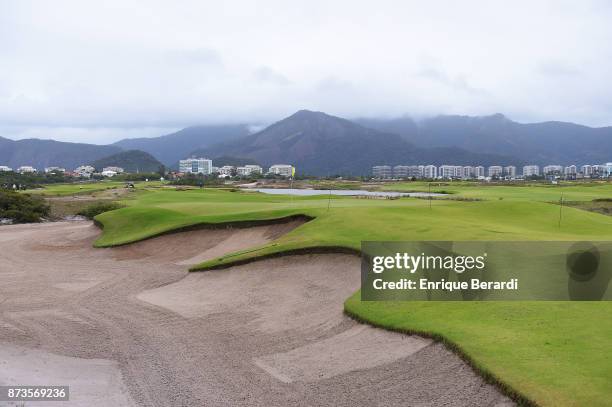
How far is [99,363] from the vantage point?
15.3 m

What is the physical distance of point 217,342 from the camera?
54.7 ft

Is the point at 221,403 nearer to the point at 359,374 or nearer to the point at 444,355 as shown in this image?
the point at 359,374

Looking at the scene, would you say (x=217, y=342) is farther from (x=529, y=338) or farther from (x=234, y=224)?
(x=234, y=224)

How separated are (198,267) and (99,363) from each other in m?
12.9

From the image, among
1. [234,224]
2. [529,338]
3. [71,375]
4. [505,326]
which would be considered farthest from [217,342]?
[234,224]

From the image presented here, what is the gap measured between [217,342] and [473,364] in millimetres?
8408

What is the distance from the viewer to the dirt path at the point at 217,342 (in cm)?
1212

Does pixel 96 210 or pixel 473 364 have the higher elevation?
pixel 473 364

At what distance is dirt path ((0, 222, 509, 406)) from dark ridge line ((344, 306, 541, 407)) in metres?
0.19

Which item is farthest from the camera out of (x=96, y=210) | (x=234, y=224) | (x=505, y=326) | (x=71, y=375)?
(x=96, y=210)

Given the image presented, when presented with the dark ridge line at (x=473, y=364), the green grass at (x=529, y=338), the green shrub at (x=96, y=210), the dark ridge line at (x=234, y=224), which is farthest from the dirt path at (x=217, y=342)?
the green shrub at (x=96, y=210)

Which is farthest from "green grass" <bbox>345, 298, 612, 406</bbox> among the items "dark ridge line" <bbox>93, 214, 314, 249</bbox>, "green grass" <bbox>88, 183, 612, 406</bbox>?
"dark ridge line" <bbox>93, 214, 314, 249</bbox>

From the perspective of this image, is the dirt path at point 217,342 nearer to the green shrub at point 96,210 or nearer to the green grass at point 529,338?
the green grass at point 529,338

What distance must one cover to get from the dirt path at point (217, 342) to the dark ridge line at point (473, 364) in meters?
0.19
